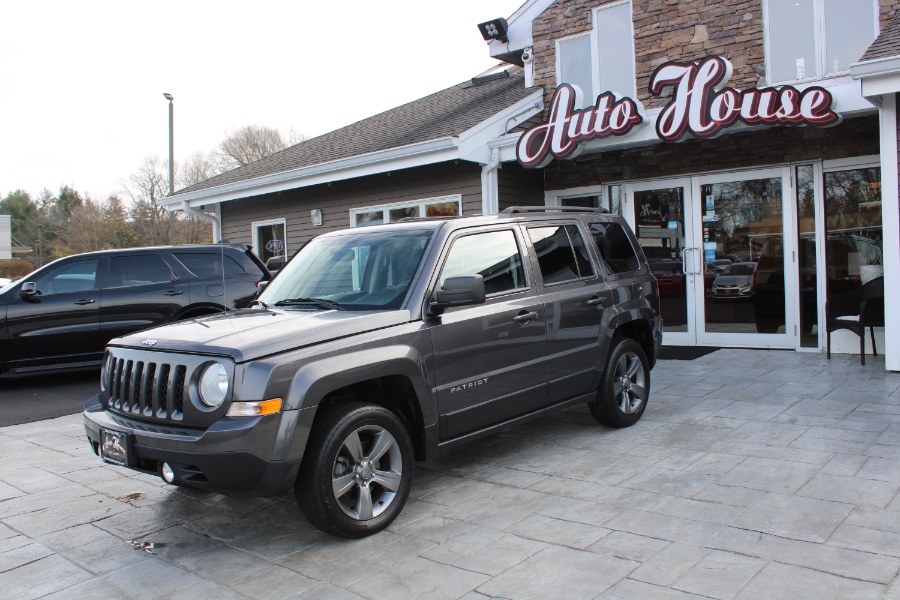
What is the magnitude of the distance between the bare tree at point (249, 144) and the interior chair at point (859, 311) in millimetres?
49607

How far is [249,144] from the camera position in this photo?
54469mm

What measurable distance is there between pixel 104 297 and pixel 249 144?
4823 cm

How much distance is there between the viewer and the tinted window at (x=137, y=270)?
918cm

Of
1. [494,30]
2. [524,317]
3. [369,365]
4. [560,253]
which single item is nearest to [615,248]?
[560,253]

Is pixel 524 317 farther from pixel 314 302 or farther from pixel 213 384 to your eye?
pixel 213 384

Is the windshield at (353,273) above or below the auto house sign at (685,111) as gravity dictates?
below

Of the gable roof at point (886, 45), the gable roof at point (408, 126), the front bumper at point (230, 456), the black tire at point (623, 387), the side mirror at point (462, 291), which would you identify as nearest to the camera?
the front bumper at point (230, 456)

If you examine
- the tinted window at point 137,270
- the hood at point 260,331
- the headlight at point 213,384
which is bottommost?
the headlight at point 213,384

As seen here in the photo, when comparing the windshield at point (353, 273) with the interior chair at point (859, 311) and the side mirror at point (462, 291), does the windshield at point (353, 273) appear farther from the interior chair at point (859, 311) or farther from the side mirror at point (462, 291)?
the interior chair at point (859, 311)

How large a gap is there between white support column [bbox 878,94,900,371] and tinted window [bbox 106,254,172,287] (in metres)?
8.48

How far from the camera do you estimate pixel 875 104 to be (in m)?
7.44

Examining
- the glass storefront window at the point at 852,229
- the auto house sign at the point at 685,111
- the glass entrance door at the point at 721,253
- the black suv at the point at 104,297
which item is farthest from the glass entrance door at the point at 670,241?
the black suv at the point at 104,297

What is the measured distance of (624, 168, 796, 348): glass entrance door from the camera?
9312 millimetres

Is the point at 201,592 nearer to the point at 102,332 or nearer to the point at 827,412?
the point at 827,412
